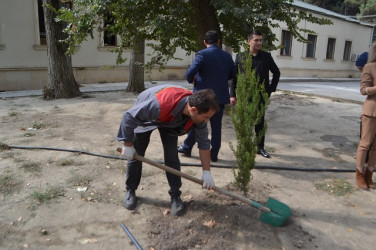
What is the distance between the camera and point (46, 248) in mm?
2617

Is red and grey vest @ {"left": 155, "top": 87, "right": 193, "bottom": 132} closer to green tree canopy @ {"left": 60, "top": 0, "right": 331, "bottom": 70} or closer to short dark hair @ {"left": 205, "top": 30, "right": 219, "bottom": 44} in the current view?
short dark hair @ {"left": 205, "top": 30, "right": 219, "bottom": 44}

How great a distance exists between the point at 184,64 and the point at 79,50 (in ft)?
19.0

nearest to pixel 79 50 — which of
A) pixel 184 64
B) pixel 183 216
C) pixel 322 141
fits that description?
pixel 184 64

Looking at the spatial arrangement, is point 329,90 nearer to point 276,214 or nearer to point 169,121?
point 276,214

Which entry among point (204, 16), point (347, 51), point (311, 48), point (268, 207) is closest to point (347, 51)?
point (347, 51)

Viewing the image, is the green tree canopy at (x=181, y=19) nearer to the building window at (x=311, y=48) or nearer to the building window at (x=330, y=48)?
the building window at (x=311, y=48)

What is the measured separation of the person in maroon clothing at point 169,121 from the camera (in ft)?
8.25

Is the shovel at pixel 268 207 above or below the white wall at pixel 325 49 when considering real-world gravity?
below

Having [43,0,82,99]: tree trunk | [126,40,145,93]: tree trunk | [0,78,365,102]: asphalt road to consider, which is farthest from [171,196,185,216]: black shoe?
[0,78,365,102]: asphalt road

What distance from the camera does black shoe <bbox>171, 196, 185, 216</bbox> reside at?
10.3ft

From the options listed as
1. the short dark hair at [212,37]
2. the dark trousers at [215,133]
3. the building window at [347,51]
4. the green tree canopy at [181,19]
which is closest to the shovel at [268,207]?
the dark trousers at [215,133]

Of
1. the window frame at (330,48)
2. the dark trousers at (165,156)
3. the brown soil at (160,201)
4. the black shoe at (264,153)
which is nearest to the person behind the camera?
the brown soil at (160,201)

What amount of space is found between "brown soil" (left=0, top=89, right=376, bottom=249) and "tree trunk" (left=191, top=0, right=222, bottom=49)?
2.62 metres

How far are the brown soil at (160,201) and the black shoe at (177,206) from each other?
61 mm
